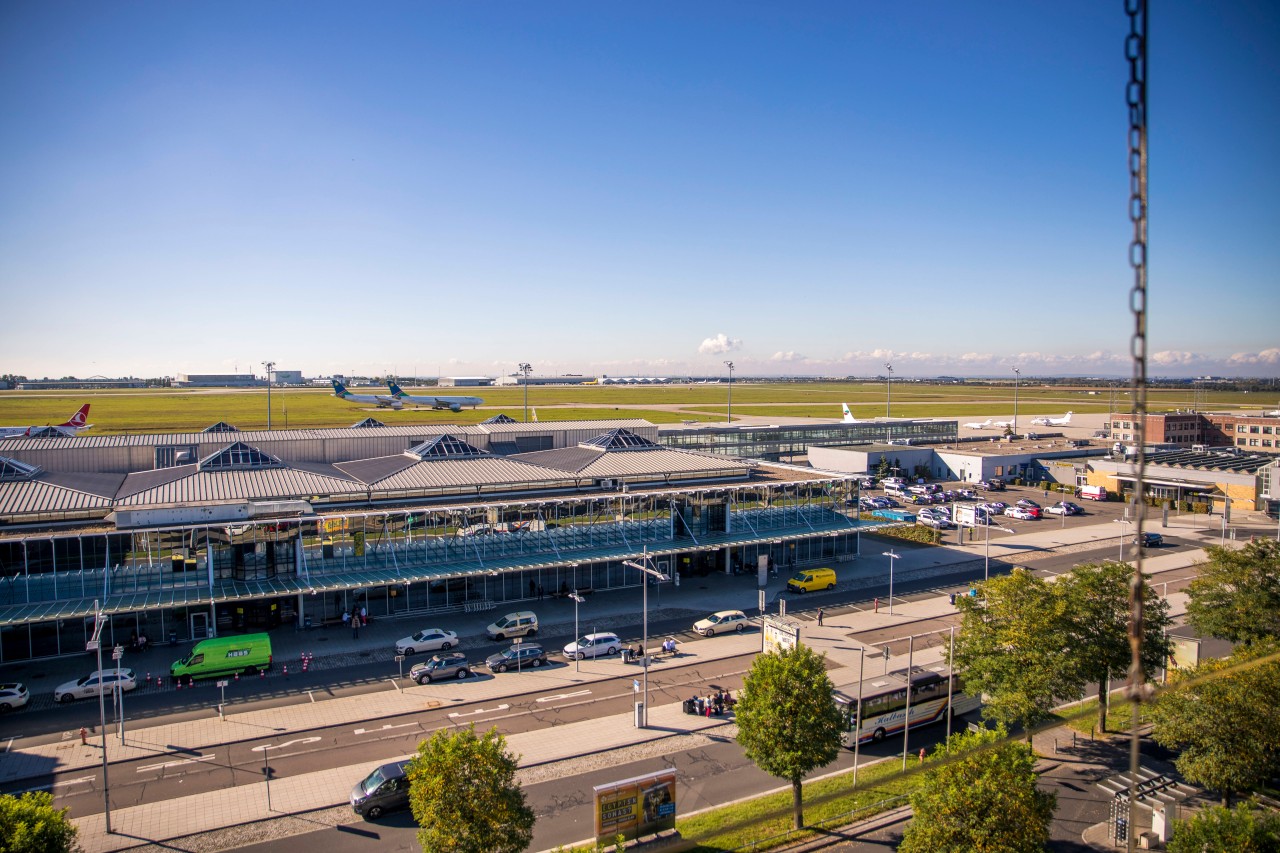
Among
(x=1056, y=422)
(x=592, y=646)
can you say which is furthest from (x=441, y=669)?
(x=1056, y=422)

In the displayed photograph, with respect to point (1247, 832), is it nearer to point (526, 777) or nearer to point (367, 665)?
point (526, 777)

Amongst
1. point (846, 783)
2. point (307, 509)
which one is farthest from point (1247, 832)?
point (307, 509)

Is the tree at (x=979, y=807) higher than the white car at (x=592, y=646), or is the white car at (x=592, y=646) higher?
the tree at (x=979, y=807)

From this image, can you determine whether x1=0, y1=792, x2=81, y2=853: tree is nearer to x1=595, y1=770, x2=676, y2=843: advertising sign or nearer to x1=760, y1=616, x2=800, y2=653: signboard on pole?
x1=595, y1=770, x2=676, y2=843: advertising sign

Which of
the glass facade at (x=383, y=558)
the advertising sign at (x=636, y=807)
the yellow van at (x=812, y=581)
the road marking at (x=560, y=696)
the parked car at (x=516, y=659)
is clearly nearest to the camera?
the advertising sign at (x=636, y=807)

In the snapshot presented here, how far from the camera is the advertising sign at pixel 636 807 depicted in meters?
18.2

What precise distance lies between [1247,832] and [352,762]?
2231cm

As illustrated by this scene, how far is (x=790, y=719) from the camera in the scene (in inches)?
758

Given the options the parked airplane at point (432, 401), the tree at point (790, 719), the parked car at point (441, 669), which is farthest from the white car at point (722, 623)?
the parked airplane at point (432, 401)

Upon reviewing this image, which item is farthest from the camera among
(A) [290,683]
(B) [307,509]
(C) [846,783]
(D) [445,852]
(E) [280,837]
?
(B) [307,509]

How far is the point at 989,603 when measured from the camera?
2452 centimetres

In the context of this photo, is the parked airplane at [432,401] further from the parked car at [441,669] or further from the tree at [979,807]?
the tree at [979,807]

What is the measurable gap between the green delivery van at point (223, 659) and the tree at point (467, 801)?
17.5 meters

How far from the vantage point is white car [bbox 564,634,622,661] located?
31.8 m
